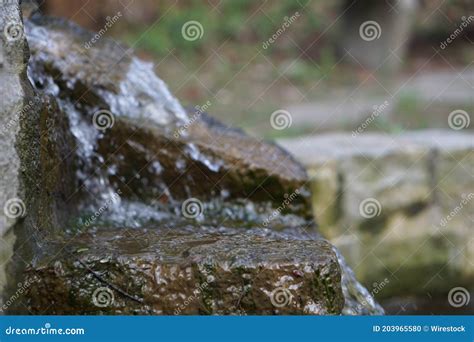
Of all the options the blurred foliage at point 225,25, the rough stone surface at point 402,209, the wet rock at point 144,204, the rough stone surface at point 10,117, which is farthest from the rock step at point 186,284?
the blurred foliage at point 225,25

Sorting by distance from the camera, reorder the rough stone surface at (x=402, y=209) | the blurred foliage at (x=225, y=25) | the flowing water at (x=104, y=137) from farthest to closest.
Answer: the blurred foliage at (x=225, y=25) → the rough stone surface at (x=402, y=209) → the flowing water at (x=104, y=137)

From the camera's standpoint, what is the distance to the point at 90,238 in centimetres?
259

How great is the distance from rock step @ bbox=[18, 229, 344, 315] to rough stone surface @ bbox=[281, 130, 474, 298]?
1.98 m

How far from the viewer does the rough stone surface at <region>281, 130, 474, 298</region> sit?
4.37m

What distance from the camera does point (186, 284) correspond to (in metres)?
2.34

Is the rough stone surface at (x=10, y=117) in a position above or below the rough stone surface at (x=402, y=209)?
below

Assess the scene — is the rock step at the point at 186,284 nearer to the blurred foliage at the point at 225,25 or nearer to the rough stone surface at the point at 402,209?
the rough stone surface at the point at 402,209

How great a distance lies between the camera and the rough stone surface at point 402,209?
4.37m

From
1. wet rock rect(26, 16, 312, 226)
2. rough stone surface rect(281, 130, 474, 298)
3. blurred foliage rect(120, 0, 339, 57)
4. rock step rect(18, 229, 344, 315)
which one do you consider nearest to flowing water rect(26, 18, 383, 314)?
wet rock rect(26, 16, 312, 226)

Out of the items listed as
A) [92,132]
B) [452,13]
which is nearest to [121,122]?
[92,132]

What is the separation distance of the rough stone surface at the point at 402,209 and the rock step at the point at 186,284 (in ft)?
6.50

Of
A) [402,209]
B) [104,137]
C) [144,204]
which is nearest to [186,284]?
[144,204]

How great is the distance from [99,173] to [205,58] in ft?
17.6

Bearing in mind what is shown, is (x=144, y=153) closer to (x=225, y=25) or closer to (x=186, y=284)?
(x=186, y=284)
